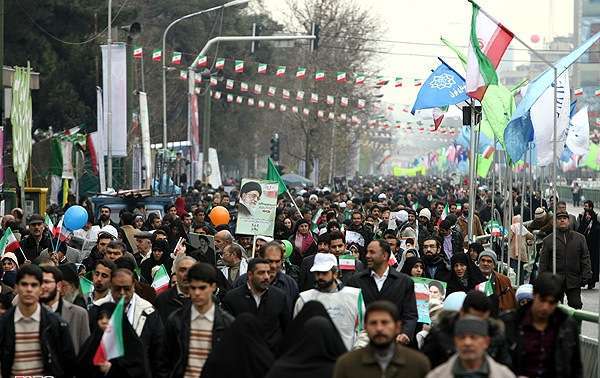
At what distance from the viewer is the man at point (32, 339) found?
9.81m

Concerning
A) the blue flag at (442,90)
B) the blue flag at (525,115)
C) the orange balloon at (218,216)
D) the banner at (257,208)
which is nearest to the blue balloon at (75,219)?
the banner at (257,208)

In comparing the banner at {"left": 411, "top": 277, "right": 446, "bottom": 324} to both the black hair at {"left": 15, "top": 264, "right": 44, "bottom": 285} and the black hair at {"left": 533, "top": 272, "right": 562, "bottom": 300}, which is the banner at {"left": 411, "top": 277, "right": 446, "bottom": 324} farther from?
the black hair at {"left": 533, "top": 272, "right": 562, "bottom": 300}

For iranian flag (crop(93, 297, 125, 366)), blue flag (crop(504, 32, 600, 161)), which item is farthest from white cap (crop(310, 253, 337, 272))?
blue flag (crop(504, 32, 600, 161))

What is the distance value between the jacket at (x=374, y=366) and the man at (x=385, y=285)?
3.91 m

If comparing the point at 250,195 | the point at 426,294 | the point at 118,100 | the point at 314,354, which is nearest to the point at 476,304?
the point at 314,354

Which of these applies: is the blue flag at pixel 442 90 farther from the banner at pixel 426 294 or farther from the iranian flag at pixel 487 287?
the banner at pixel 426 294

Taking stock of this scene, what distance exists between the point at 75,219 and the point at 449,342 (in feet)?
38.9

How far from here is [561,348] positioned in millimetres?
8883

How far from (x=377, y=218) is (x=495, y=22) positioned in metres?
5.46

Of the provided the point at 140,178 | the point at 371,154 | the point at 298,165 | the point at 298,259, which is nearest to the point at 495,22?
the point at 298,259

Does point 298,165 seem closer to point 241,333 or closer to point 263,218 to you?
point 263,218

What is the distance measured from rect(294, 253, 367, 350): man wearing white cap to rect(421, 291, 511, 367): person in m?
2.23

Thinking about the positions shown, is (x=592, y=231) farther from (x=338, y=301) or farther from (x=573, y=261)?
(x=338, y=301)

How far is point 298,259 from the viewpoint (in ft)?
61.6
